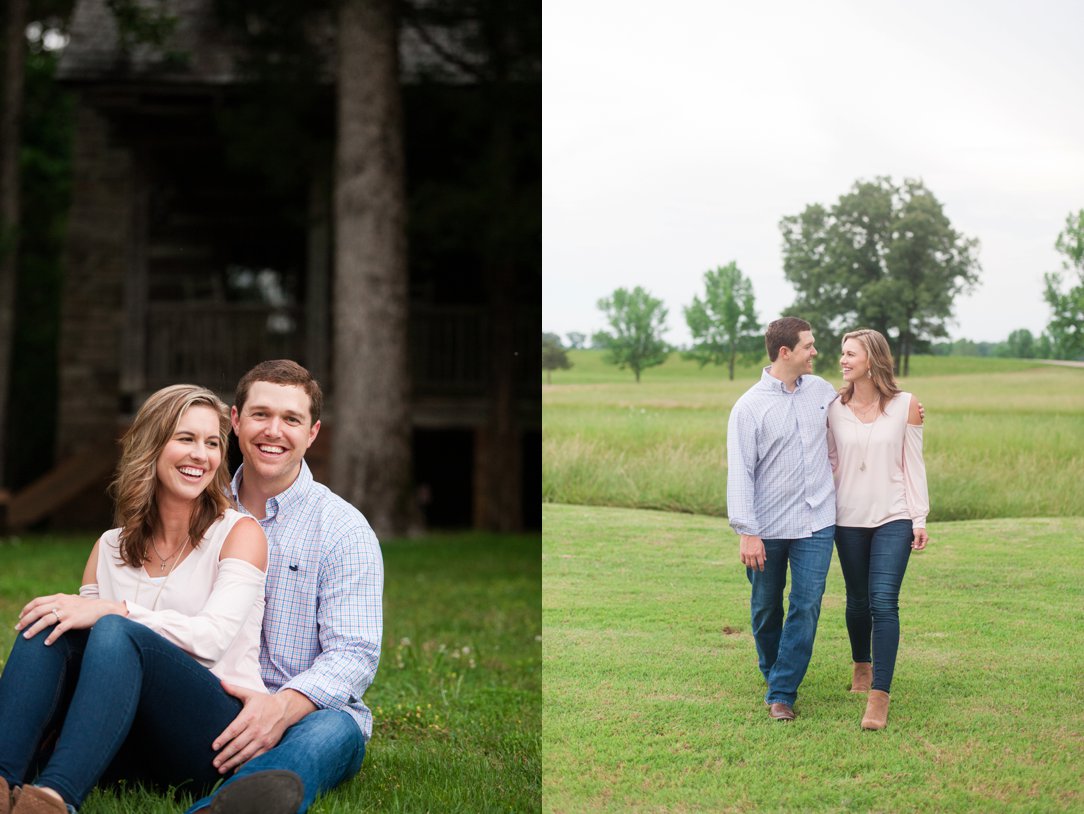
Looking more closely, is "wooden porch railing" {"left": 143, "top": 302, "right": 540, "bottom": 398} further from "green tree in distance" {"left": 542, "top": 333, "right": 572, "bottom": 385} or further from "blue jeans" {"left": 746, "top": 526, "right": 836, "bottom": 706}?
"blue jeans" {"left": 746, "top": 526, "right": 836, "bottom": 706}

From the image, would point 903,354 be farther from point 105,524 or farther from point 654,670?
point 105,524

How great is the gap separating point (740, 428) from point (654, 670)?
740mm

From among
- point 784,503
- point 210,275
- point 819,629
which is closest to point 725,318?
point 784,503

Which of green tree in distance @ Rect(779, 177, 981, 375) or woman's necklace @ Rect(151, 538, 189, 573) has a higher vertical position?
green tree in distance @ Rect(779, 177, 981, 375)

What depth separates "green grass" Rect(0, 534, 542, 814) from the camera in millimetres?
3512

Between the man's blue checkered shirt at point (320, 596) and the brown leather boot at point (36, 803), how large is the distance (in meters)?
0.67

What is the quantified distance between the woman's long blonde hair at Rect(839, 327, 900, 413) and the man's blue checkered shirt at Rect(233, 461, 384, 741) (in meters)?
1.41

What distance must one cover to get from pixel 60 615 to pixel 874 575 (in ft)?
7.13

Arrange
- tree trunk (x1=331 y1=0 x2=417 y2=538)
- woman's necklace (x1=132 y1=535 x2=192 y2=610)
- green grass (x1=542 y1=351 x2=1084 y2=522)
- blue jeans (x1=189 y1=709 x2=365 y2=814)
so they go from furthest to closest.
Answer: tree trunk (x1=331 y1=0 x2=417 y2=538) < green grass (x1=542 y1=351 x2=1084 y2=522) < woman's necklace (x1=132 y1=535 x2=192 y2=610) < blue jeans (x1=189 y1=709 x2=365 y2=814)

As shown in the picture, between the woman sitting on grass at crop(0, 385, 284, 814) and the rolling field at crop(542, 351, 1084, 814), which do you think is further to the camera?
the rolling field at crop(542, 351, 1084, 814)

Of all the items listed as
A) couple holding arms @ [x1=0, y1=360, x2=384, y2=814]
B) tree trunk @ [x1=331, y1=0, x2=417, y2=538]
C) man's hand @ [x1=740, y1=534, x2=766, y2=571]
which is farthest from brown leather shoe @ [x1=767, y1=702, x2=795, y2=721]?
tree trunk @ [x1=331, y1=0, x2=417, y2=538]

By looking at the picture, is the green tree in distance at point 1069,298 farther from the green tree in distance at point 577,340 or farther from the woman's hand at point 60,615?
the woman's hand at point 60,615

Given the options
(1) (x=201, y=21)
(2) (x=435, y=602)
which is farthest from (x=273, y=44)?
(2) (x=435, y=602)

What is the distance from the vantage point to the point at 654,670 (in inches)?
143
